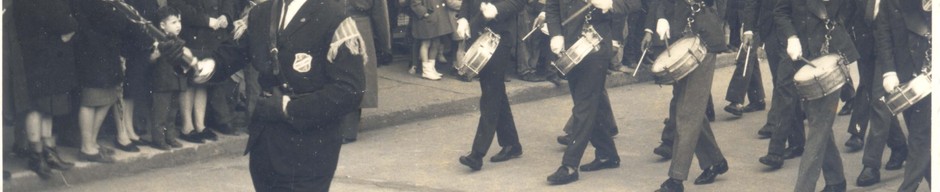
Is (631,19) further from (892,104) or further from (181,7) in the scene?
(892,104)

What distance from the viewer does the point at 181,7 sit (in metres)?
10.4

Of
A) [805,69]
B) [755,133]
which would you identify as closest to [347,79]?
[805,69]

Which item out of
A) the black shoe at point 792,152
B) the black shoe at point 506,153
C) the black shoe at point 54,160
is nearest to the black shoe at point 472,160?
the black shoe at point 506,153

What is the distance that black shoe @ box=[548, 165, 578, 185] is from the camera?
9586mm

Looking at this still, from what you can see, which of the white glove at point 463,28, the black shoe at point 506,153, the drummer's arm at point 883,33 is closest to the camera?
the drummer's arm at point 883,33

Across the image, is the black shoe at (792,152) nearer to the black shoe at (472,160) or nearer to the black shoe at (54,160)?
the black shoe at (472,160)

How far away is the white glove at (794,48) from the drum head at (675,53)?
61cm

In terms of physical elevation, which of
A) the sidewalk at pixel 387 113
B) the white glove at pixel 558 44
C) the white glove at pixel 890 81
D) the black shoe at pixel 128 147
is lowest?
the sidewalk at pixel 387 113

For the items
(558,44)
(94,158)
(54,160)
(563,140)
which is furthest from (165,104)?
(558,44)

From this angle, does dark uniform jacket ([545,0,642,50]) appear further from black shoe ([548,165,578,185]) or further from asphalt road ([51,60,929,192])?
asphalt road ([51,60,929,192])

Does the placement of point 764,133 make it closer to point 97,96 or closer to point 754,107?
point 754,107

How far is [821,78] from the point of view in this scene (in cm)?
835

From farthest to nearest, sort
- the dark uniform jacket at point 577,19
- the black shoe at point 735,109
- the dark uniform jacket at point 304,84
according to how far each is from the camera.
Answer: the black shoe at point 735,109
the dark uniform jacket at point 577,19
the dark uniform jacket at point 304,84

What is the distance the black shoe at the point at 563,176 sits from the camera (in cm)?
959
